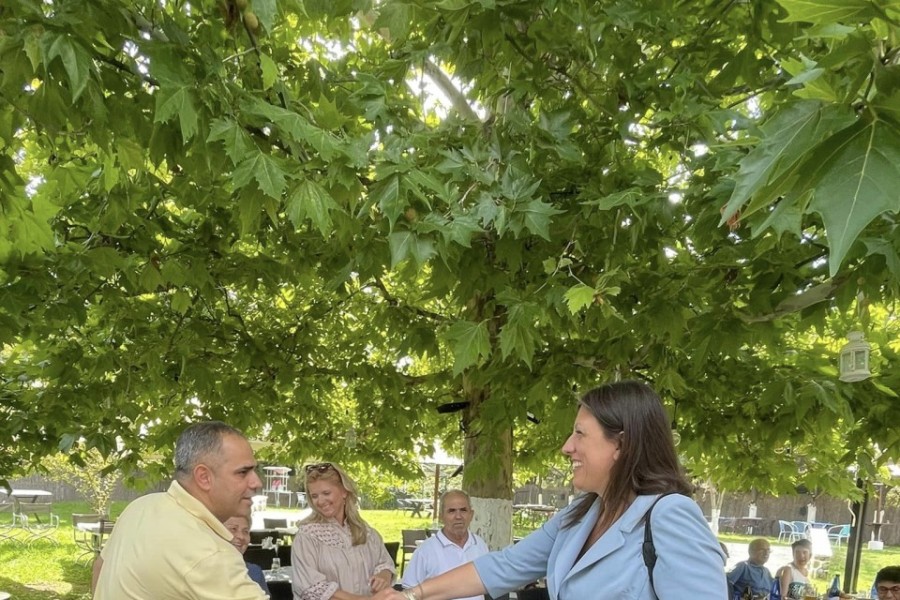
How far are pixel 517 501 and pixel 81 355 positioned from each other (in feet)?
Answer: 74.9

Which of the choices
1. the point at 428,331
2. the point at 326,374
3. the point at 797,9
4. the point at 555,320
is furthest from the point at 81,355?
the point at 797,9

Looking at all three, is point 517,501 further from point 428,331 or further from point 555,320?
point 555,320

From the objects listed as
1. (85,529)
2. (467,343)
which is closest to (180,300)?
(467,343)

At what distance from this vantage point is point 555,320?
375 centimetres

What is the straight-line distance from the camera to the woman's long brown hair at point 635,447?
6.65 ft

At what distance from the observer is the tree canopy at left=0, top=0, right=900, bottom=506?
6.91 ft

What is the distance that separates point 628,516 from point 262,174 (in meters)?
1.37

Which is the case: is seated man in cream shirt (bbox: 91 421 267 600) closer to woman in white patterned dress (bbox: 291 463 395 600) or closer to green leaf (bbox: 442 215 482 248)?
green leaf (bbox: 442 215 482 248)

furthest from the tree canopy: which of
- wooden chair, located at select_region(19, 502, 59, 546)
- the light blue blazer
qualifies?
wooden chair, located at select_region(19, 502, 59, 546)

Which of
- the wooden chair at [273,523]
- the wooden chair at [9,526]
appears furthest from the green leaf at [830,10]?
the wooden chair at [9,526]

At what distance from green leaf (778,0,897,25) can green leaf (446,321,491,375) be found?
7.98 feet

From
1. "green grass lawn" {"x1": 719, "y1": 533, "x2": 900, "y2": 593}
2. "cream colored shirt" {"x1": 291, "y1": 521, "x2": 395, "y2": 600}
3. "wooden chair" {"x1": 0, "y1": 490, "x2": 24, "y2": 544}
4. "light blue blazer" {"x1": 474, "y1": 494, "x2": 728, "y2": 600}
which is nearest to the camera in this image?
"light blue blazer" {"x1": 474, "y1": 494, "x2": 728, "y2": 600}

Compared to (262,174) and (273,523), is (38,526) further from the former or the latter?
(262,174)

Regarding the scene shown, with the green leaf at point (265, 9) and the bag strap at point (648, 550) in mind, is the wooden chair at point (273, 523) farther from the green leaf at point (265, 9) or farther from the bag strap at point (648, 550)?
the green leaf at point (265, 9)
